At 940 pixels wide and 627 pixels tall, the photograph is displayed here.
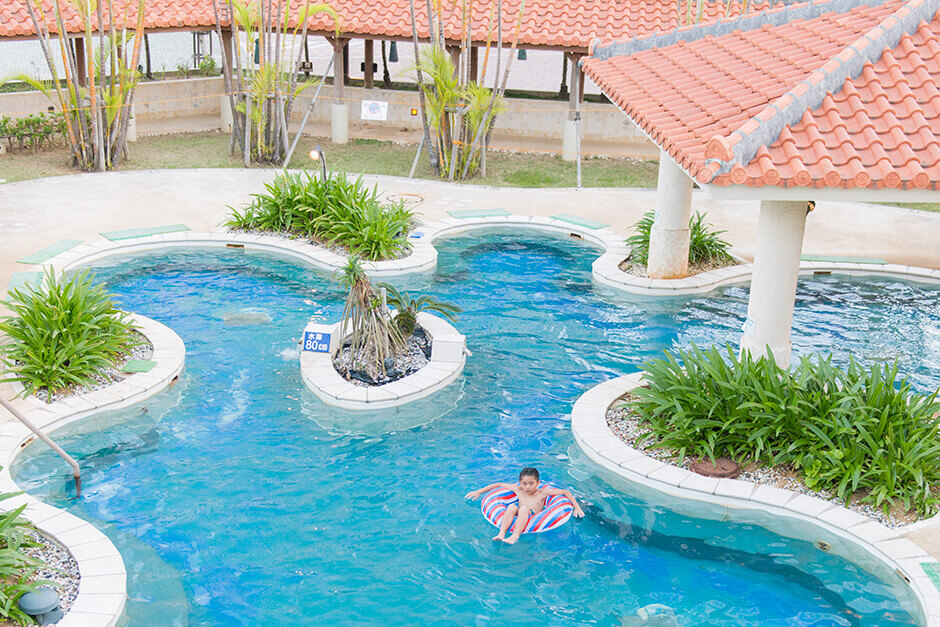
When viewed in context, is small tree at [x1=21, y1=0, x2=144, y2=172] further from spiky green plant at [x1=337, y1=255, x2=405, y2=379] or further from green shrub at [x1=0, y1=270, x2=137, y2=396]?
spiky green plant at [x1=337, y1=255, x2=405, y2=379]

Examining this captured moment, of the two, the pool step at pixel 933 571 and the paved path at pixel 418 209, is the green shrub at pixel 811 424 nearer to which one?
the pool step at pixel 933 571

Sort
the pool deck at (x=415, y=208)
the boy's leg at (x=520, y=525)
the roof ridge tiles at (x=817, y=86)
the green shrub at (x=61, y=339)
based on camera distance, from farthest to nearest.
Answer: the pool deck at (x=415, y=208)
the green shrub at (x=61, y=339)
the boy's leg at (x=520, y=525)
the roof ridge tiles at (x=817, y=86)

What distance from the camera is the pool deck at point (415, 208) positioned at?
17.3 metres

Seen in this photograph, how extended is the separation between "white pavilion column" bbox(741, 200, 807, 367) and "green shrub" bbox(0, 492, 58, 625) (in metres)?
7.38

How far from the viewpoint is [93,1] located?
22156 millimetres

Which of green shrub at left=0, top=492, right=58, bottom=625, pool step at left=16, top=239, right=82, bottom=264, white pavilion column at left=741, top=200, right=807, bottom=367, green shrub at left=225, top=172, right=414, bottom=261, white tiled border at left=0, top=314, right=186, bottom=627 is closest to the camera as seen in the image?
green shrub at left=0, top=492, right=58, bottom=625

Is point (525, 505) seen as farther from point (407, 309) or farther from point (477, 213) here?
point (477, 213)

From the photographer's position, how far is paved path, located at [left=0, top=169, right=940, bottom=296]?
17.4 meters

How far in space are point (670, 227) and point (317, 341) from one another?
630 cm

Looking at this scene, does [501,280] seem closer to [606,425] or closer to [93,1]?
[606,425]

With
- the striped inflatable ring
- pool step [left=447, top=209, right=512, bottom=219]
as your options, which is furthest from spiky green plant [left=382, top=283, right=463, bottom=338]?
pool step [left=447, top=209, right=512, bottom=219]

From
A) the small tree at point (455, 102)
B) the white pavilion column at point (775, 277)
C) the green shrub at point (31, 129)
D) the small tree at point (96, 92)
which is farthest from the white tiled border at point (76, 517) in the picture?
the green shrub at point (31, 129)

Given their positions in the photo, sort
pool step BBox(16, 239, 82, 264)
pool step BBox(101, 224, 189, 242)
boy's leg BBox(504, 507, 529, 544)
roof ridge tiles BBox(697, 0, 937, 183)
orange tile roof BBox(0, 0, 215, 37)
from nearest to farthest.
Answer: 1. roof ridge tiles BBox(697, 0, 937, 183)
2. boy's leg BBox(504, 507, 529, 544)
3. pool step BBox(16, 239, 82, 264)
4. pool step BBox(101, 224, 189, 242)
5. orange tile roof BBox(0, 0, 215, 37)

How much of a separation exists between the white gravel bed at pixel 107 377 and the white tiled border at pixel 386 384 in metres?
2.04
